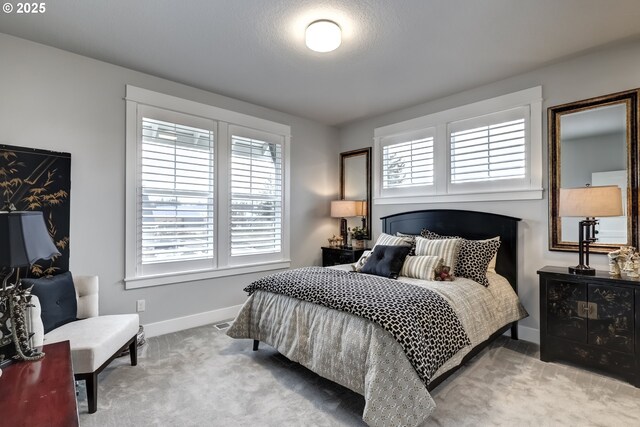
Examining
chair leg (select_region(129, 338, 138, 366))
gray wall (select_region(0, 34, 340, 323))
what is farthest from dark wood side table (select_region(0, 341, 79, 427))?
gray wall (select_region(0, 34, 340, 323))

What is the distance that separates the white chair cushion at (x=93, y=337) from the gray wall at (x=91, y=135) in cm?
73

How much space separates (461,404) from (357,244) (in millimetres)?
2831

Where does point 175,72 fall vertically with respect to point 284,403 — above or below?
above

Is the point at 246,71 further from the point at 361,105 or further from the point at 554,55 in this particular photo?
the point at 554,55

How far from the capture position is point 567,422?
76.4 inches

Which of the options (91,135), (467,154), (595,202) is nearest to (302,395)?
(595,202)

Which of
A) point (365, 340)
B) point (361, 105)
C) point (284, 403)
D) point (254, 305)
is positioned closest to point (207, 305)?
point (254, 305)

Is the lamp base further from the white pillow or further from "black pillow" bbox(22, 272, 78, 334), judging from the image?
"black pillow" bbox(22, 272, 78, 334)

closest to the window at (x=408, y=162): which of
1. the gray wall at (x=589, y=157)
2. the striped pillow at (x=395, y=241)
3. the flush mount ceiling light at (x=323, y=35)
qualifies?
the striped pillow at (x=395, y=241)

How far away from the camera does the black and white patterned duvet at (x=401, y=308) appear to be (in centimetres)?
187

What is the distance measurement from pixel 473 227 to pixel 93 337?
11.9 ft

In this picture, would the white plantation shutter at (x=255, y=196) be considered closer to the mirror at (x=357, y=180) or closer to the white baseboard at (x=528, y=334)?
the mirror at (x=357, y=180)

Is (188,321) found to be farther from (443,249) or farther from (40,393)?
(443,249)

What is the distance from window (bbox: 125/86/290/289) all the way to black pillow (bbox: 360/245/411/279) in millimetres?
1653
